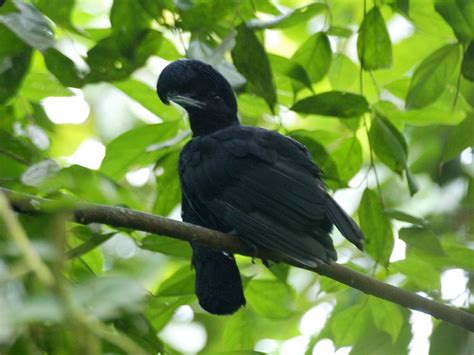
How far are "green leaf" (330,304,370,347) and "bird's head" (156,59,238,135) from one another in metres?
1.12

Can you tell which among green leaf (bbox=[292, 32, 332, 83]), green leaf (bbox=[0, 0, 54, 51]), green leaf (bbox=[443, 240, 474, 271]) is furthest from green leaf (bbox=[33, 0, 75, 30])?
green leaf (bbox=[443, 240, 474, 271])

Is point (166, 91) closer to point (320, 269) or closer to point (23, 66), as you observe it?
point (23, 66)

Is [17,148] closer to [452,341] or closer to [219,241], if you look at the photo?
[219,241]

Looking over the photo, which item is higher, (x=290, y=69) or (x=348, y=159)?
(x=290, y=69)

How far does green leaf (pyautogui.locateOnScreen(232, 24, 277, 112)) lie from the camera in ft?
9.93

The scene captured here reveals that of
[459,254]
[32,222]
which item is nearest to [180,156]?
[459,254]

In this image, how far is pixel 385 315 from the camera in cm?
307

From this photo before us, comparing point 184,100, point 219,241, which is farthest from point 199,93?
point 219,241

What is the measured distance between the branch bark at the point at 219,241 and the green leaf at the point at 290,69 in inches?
25.0

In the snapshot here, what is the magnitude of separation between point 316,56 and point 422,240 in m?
0.89

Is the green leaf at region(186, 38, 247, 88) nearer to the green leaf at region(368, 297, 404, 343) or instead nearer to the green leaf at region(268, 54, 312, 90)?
the green leaf at region(268, 54, 312, 90)

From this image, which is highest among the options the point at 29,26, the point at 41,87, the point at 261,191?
the point at 29,26

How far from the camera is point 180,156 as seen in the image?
3.57 meters

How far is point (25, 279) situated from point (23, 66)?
1.67 metres
